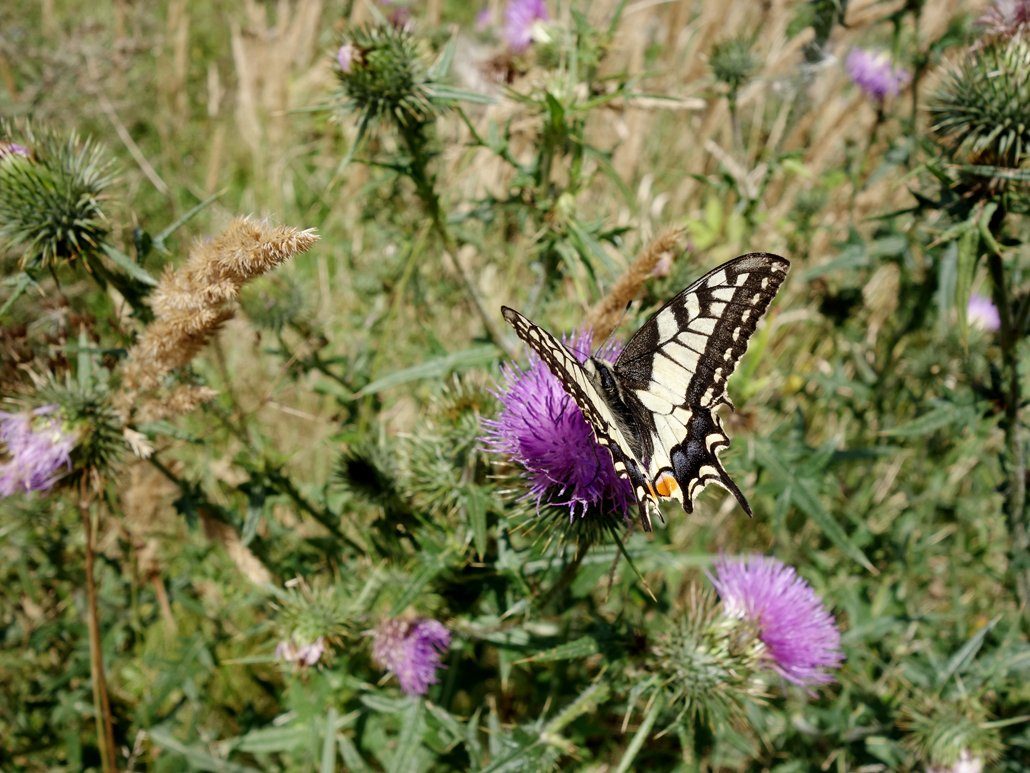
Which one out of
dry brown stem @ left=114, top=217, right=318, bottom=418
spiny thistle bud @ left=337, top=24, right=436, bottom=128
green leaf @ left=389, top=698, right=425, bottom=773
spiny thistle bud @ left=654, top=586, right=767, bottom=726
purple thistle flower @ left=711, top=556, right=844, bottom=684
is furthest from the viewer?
spiny thistle bud @ left=337, top=24, right=436, bottom=128

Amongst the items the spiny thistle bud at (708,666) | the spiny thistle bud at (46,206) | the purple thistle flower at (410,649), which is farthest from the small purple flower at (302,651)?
the spiny thistle bud at (46,206)

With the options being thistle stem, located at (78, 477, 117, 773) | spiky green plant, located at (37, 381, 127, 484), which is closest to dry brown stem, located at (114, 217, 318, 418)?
spiky green plant, located at (37, 381, 127, 484)

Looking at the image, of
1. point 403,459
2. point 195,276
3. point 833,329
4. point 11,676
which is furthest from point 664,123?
point 11,676

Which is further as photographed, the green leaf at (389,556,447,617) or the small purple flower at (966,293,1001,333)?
the small purple flower at (966,293,1001,333)

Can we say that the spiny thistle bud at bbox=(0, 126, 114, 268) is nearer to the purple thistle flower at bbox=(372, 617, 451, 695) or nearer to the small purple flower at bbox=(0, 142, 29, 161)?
the small purple flower at bbox=(0, 142, 29, 161)

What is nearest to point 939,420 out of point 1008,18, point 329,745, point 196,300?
point 1008,18

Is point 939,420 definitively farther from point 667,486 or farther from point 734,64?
point 734,64

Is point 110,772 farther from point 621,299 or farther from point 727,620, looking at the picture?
point 621,299
